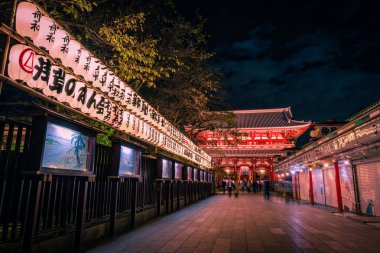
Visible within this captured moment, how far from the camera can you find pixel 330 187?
16.1 meters

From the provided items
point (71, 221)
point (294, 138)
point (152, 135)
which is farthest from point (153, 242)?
point (294, 138)

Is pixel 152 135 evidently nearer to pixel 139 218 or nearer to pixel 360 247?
pixel 139 218

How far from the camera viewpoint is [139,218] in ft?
31.1

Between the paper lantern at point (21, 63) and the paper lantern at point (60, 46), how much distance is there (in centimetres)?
64

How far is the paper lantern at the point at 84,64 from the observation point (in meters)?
5.69

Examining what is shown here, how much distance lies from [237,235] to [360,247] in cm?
320

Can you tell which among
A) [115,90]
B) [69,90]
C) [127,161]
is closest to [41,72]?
[69,90]

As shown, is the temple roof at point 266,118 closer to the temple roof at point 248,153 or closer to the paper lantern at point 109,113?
the temple roof at point 248,153

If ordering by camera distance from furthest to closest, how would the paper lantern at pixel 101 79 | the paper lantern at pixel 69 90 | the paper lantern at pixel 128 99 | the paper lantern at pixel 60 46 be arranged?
the paper lantern at pixel 128 99 → the paper lantern at pixel 101 79 → the paper lantern at pixel 69 90 → the paper lantern at pixel 60 46

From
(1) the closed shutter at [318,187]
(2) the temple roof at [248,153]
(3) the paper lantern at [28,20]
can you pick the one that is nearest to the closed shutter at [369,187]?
(1) the closed shutter at [318,187]

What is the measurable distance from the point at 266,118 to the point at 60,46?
4119 cm

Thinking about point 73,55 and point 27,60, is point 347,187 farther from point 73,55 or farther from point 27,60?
point 27,60

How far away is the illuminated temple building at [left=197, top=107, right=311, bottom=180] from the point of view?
38844 mm

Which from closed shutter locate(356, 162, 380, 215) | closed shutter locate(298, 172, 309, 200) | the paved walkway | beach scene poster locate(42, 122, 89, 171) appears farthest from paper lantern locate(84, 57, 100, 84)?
closed shutter locate(298, 172, 309, 200)
